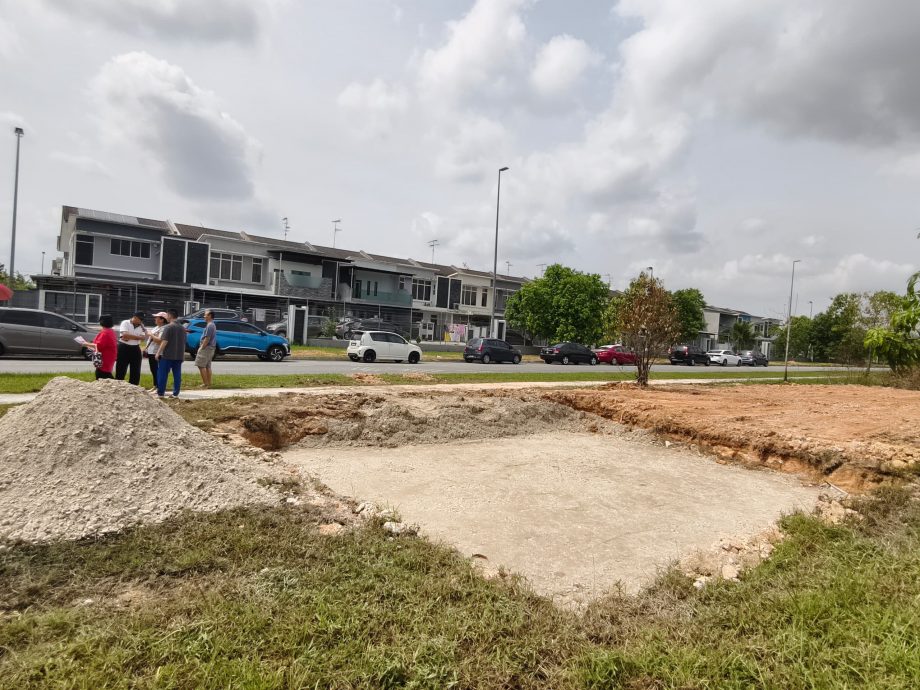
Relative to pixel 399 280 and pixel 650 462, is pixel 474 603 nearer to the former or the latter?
pixel 650 462

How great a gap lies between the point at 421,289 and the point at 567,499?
4500cm

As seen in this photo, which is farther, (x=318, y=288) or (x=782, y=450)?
(x=318, y=288)

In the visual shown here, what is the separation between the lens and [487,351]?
32625 mm

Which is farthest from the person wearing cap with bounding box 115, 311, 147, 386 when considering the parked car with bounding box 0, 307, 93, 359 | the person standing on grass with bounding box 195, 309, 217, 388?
the parked car with bounding box 0, 307, 93, 359

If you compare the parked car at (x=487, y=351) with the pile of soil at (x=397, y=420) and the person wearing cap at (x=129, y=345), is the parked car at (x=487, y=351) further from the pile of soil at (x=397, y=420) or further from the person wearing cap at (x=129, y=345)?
the person wearing cap at (x=129, y=345)

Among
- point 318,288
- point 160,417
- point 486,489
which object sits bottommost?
point 486,489

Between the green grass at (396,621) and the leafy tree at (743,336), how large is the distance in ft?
237

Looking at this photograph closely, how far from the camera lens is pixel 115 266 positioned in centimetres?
3569

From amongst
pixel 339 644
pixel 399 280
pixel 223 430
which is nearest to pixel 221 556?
pixel 339 644

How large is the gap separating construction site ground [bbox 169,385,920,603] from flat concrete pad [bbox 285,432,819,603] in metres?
0.02

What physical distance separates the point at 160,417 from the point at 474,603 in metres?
4.39

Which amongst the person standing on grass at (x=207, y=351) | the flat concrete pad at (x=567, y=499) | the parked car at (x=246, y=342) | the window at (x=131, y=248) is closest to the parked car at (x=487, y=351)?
the parked car at (x=246, y=342)

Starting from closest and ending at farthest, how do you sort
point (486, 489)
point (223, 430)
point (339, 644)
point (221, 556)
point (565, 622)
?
point (339, 644), point (565, 622), point (221, 556), point (486, 489), point (223, 430)

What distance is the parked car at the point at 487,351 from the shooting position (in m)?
32.5
